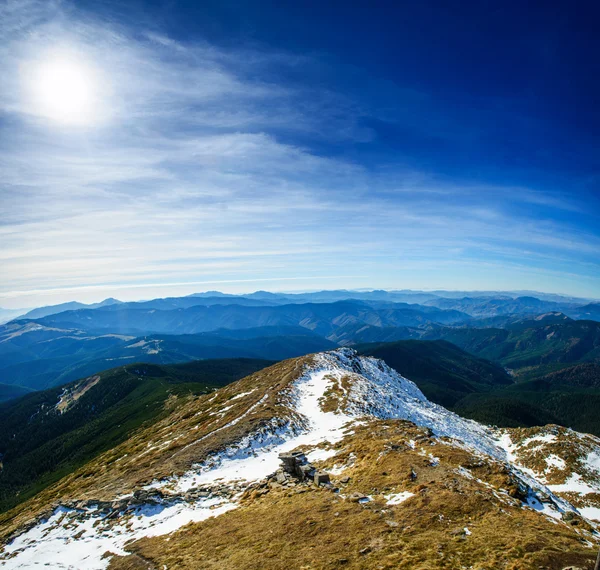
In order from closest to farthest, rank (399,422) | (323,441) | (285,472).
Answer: (285,472), (323,441), (399,422)

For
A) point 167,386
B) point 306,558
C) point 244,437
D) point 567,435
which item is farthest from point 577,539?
point 167,386

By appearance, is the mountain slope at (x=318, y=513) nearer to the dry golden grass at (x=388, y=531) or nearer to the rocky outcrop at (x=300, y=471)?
the dry golden grass at (x=388, y=531)

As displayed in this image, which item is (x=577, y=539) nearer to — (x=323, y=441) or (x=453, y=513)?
(x=453, y=513)

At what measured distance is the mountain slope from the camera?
1371 cm

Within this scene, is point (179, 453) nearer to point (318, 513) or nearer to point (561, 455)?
point (318, 513)

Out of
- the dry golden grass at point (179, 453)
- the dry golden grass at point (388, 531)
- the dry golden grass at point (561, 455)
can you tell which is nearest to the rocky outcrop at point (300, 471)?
the dry golden grass at point (388, 531)

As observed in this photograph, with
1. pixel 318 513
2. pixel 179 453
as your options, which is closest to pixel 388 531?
pixel 318 513

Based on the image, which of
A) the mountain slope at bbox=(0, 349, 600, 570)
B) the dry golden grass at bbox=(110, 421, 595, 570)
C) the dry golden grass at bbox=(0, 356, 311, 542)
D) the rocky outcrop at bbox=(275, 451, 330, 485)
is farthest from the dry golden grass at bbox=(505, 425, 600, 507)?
the rocky outcrop at bbox=(275, 451, 330, 485)

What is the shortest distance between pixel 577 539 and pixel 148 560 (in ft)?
67.2

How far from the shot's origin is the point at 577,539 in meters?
13.9

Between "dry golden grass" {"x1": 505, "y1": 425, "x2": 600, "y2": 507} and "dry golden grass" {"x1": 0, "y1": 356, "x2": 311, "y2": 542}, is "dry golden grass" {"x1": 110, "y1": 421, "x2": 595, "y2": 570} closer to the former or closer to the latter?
"dry golden grass" {"x1": 0, "y1": 356, "x2": 311, "y2": 542}

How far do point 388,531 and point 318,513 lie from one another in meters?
4.62

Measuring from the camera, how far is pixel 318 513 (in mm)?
18438

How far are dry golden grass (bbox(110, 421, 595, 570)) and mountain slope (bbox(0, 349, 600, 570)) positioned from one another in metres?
0.08
